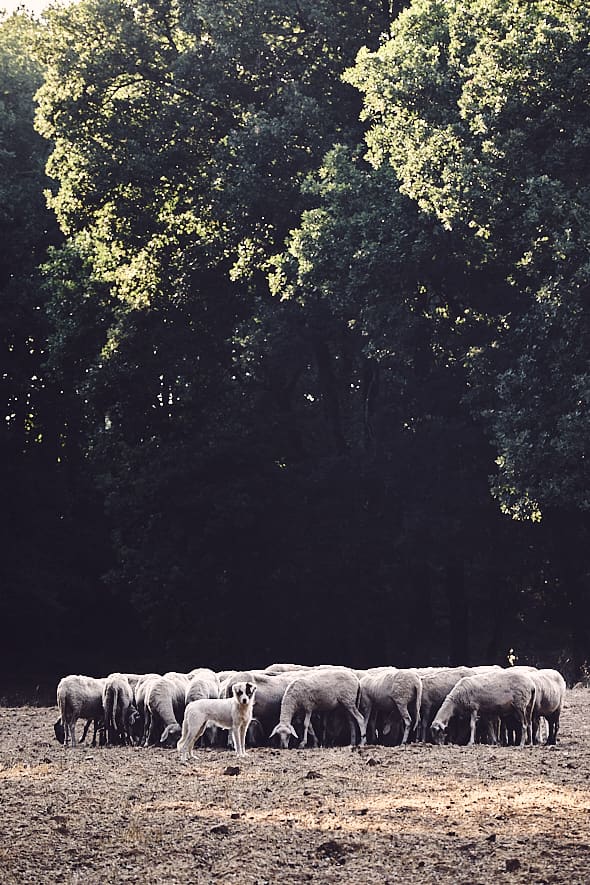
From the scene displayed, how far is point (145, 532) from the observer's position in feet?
107

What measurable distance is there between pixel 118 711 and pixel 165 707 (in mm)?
969

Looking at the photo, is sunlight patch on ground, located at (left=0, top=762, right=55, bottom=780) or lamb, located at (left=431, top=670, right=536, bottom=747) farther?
lamb, located at (left=431, top=670, right=536, bottom=747)

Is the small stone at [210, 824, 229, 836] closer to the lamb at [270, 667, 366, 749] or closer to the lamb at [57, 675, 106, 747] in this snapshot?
the lamb at [270, 667, 366, 749]

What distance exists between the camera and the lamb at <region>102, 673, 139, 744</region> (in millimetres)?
17672

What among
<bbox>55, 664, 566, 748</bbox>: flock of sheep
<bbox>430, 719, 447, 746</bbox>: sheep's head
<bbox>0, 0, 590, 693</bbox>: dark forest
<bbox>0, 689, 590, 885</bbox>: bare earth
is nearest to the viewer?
<bbox>0, 689, 590, 885</bbox>: bare earth

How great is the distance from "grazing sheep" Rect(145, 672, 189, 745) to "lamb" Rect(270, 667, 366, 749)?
1.41 metres

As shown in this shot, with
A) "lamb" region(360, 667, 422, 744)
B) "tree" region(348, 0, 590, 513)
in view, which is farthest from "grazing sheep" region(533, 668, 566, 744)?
"tree" region(348, 0, 590, 513)

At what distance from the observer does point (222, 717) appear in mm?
15055

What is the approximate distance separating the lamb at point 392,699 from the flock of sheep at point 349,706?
1 cm

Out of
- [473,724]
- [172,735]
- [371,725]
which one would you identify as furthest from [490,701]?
[172,735]

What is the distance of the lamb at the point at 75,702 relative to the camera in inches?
693

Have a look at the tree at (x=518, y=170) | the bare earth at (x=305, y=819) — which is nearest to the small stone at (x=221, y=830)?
the bare earth at (x=305, y=819)

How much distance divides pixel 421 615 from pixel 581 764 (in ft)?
70.6

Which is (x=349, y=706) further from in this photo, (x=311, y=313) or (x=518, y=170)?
(x=311, y=313)
